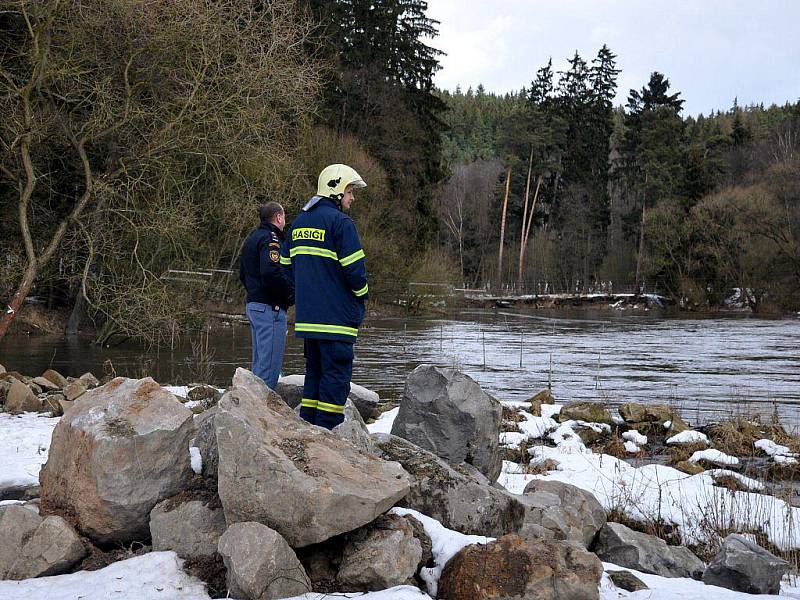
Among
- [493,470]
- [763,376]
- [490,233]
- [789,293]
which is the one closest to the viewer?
[493,470]

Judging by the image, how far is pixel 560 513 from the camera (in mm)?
5809

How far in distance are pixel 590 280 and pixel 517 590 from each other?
204ft

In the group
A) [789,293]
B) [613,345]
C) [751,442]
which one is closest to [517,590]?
[751,442]

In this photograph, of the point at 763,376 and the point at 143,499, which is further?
the point at 763,376

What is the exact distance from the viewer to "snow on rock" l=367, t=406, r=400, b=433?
964 centimetres

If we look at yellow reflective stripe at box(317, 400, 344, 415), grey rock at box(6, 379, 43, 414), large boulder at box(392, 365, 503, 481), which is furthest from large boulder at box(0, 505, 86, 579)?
grey rock at box(6, 379, 43, 414)

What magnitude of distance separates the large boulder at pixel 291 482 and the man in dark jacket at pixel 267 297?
254 centimetres

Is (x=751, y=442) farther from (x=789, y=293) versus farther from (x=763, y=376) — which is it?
(x=789, y=293)

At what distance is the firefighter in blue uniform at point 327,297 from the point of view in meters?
5.63

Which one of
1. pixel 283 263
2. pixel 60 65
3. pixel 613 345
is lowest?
pixel 613 345

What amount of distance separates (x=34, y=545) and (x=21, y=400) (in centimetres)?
569

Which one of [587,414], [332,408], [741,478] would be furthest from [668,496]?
[332,408]

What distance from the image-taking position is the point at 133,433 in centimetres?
494

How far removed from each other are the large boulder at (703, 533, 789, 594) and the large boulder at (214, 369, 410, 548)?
2100 mm
